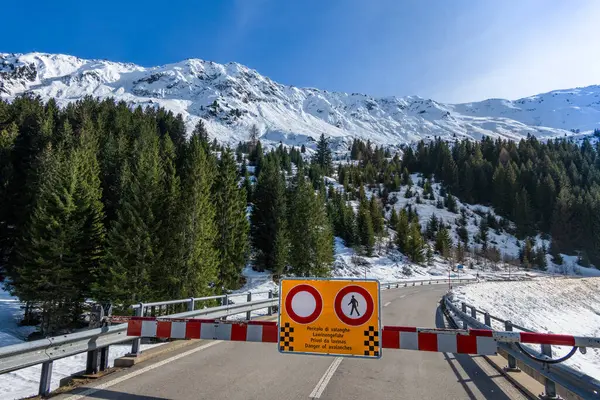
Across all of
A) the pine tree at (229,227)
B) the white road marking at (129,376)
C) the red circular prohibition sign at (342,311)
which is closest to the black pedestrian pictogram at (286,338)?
the red circular prohibition sign at (342,311)

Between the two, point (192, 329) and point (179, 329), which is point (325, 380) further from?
point (179, 329)

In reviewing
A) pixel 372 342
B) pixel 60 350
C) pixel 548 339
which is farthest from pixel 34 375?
pixel 548 339

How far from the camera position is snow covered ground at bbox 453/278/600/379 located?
2683cm

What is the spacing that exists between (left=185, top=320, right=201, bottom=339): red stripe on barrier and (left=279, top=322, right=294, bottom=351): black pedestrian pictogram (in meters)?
1.52

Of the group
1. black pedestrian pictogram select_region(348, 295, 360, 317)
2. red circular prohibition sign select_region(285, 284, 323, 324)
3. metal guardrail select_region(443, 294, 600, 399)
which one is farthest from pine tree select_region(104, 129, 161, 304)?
metal guardrail select_region(443, 294, 600, 399)

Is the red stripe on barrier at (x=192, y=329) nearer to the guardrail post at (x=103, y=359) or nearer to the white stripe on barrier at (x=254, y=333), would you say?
the white stripe on barrier at (x=254, y=333)

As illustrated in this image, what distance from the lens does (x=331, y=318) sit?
16.6 feet

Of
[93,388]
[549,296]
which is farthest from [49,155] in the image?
[549,296]

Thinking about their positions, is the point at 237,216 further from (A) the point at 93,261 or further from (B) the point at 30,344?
(B) the point at 30,344

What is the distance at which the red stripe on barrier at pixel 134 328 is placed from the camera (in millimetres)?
6137

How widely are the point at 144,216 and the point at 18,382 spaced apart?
62.0ft

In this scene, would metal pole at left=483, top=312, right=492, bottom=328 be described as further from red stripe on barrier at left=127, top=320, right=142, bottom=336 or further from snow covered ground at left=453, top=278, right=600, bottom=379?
snow covered ground at left=453, top=278, right=600, bottom=379

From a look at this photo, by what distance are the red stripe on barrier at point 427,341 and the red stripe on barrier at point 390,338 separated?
0.32m

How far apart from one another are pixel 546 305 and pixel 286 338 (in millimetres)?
41025
